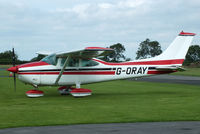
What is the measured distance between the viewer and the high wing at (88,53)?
12.8 m

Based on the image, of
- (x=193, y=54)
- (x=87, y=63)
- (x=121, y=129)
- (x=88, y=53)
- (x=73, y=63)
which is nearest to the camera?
(x=121, y=129)

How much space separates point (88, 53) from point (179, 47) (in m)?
5.62

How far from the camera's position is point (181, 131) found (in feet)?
21.9

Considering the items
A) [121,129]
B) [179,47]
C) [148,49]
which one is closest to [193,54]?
[148,49]

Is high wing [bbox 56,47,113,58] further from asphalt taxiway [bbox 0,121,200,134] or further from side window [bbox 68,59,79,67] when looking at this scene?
asphalt taxiway [bbox 0,121,200,134]

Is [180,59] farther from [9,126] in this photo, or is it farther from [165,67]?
[9,126]

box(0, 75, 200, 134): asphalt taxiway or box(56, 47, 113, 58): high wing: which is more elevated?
box(56, 47, 113, 58): high wing

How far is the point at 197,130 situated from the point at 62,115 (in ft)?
13.9

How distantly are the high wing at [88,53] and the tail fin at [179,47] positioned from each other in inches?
166

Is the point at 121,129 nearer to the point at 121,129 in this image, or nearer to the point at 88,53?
the point at 121,129

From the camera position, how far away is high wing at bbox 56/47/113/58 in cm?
1284

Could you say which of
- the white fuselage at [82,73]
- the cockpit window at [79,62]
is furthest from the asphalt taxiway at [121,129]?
the cockpit window at [79,62]

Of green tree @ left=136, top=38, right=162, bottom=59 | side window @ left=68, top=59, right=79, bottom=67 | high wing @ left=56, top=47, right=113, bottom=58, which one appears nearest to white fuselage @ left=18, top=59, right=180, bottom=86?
side window @ left=68, top=59, right=79, bottom=67

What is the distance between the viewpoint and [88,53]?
14164 mm
